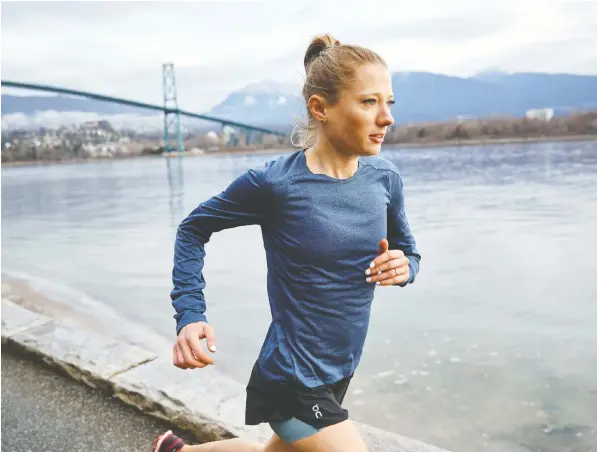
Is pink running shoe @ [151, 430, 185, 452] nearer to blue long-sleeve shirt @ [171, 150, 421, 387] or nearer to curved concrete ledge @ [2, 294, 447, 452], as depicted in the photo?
curved concrete ledge @ [2, 294, 447, 452]

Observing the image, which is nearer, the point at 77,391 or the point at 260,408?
the point at 260,408

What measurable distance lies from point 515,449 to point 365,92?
2316 millimetres

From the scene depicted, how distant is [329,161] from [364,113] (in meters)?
0.14

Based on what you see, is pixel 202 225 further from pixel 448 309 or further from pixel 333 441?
pixel 448 309

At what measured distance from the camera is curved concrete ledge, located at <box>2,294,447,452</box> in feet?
7.34

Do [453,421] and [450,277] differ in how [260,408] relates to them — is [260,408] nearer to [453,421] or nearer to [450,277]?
[453,421]

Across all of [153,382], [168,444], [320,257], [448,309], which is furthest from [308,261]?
[448,309]

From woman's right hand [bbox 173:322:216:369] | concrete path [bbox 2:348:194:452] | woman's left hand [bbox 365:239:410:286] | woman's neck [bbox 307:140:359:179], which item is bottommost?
concrete path [bbox 2:348:194:452]

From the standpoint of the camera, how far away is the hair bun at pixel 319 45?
140 cm

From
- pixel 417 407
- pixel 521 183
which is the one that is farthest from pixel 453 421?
pixel 521 183

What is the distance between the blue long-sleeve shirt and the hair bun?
0.24m

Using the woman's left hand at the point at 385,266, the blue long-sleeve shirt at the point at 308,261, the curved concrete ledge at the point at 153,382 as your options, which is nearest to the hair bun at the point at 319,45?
the blue long-sleeve shirt at the point at 308,261

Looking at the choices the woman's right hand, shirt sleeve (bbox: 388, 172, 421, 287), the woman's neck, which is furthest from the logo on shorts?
the woman's neck

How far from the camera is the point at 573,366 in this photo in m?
3.98
